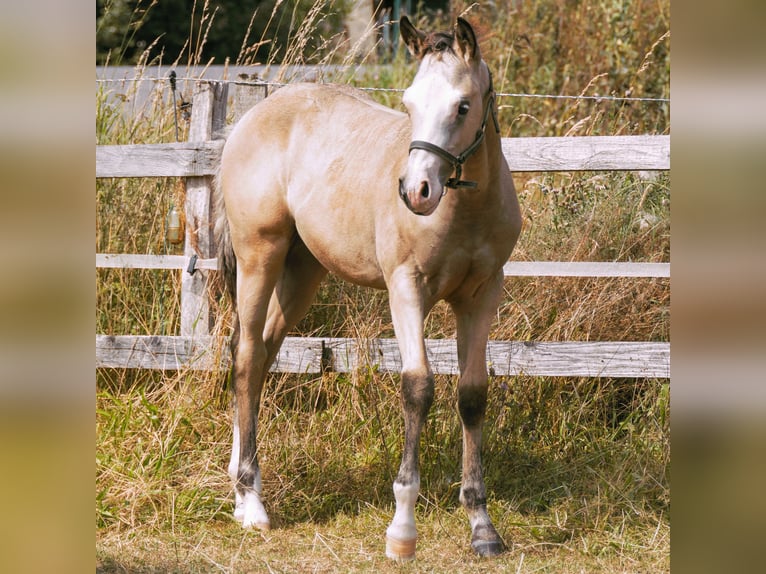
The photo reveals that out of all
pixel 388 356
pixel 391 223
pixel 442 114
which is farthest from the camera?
pixel 388 356

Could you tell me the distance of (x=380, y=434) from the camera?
4.36m

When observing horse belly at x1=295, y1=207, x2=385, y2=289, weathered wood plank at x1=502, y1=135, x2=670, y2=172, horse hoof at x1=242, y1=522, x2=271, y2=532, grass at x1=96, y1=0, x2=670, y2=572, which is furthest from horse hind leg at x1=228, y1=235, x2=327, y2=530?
weathered wood plank at x1=502, y1=135, x2=670, y2=172

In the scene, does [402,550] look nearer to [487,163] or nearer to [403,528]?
[403,528]

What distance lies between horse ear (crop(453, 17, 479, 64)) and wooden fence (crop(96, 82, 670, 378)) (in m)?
1.34

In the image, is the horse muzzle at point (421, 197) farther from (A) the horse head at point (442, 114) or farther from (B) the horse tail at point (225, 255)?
(B) the horse tail at point (225, 255)

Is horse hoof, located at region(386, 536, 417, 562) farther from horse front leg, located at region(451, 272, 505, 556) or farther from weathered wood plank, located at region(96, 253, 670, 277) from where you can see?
weathered wood plank, located at region(96, 253, 670, 277)

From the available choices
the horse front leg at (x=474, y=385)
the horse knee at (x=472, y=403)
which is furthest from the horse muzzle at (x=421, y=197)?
the horse knee at (x=472, y=403)

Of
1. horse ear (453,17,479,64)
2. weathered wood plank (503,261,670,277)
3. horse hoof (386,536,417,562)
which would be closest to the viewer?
horse ear (453,17,479,64)

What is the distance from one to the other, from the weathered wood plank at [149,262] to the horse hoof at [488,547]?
2145 mm

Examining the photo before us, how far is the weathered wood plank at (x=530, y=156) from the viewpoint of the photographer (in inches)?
170

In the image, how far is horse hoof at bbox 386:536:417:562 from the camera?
3375mm

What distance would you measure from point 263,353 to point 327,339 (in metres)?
0.43

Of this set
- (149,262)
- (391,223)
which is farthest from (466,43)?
(149,262)
